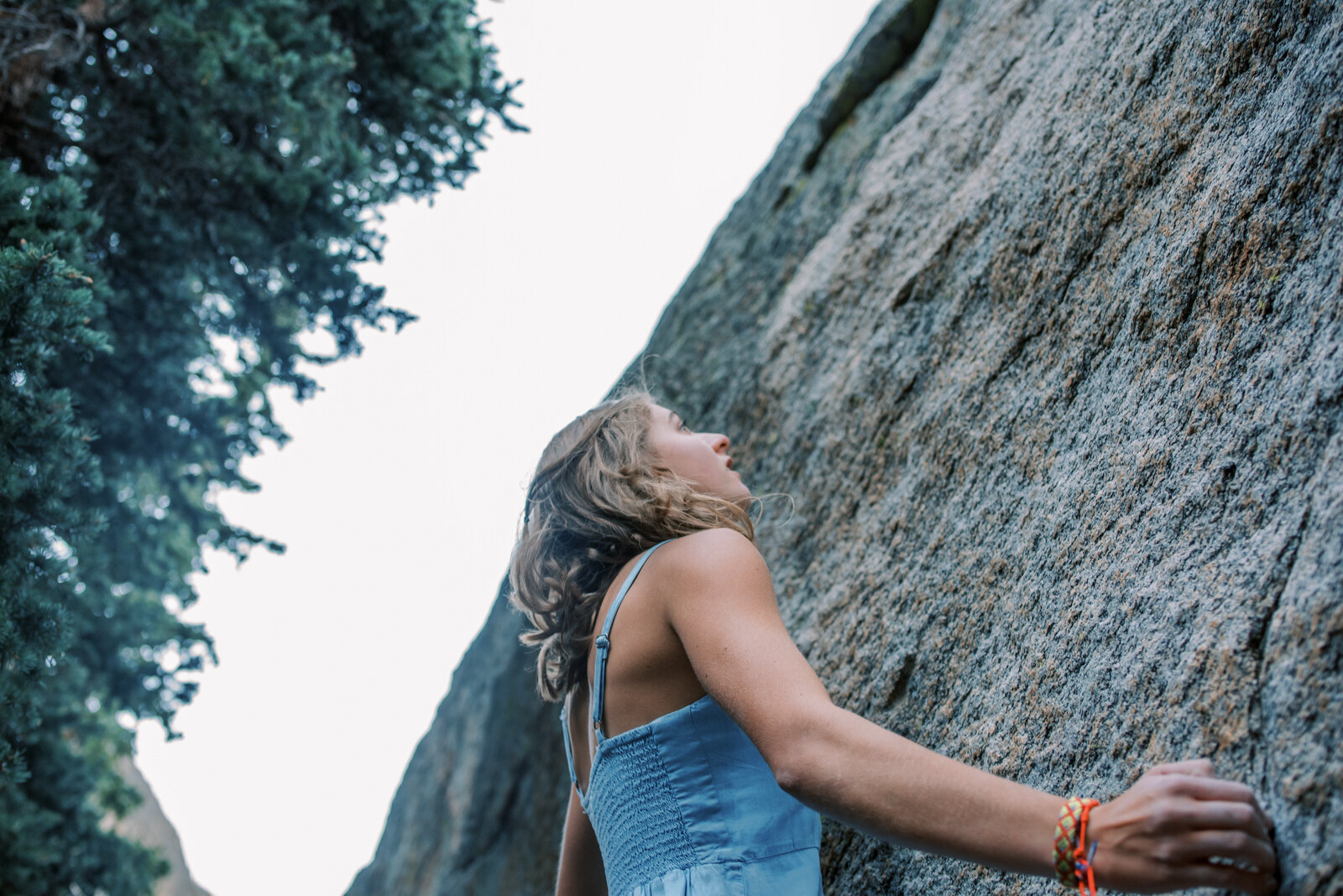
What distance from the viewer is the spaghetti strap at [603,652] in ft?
6.45

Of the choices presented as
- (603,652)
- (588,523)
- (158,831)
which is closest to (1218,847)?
(603,652)

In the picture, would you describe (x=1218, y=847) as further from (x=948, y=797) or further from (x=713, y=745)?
(x=713, y=745)

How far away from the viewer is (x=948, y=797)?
49.9 inches

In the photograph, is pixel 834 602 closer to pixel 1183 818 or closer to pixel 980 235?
pixel 980 235

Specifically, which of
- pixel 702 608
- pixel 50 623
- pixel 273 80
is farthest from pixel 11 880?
pixel 702 608

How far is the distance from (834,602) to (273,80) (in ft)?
15.7

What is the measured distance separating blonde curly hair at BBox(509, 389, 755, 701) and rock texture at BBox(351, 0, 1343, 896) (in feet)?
2.43

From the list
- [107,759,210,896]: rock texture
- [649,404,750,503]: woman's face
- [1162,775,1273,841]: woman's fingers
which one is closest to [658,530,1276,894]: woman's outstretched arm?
[1162,775,1273,841]: woman's fingers

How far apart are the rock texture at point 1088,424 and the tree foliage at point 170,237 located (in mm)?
3172

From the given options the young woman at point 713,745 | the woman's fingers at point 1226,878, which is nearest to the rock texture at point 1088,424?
the woman's fingers at point 1226,878

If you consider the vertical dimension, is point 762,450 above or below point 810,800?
above

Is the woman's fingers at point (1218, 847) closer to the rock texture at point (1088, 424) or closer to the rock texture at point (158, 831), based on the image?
the rock texture at point (1088, 424)

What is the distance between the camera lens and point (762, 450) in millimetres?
4152

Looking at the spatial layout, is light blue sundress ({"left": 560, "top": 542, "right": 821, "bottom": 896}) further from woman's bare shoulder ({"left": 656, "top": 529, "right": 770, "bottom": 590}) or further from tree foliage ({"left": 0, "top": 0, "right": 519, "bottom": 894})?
tree foliage ({"left": 0, "top": 0, "right": 519, "bottom": 894})
